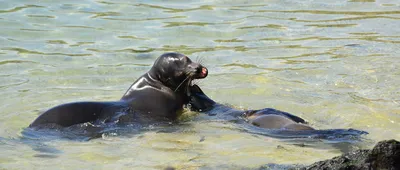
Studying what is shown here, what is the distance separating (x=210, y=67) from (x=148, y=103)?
242 centimetres

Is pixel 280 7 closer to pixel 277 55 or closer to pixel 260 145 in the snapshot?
pixel 277 55

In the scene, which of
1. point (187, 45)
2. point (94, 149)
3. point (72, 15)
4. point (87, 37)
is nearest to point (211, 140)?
point (94, 149)

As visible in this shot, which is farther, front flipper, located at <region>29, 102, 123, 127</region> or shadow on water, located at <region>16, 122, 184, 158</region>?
front flipper, located at <region>29, 102, 123, 127</region>

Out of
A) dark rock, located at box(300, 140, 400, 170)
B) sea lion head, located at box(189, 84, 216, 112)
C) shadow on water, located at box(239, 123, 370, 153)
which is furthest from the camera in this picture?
sea lion head, located at box(189, 84, 216, 112)

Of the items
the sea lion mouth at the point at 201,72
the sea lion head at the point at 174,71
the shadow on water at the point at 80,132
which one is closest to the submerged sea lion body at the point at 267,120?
the sea lion head at the point at 174,71

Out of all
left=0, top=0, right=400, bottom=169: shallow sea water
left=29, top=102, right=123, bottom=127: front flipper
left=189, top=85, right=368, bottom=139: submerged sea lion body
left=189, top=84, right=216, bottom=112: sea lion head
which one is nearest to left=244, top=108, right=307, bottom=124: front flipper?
left=189, top=85, right=368, bottom=139: submerged sea lion body

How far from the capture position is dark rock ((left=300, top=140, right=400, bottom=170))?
3537 mm

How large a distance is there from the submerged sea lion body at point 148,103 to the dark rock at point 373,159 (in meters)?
3.10

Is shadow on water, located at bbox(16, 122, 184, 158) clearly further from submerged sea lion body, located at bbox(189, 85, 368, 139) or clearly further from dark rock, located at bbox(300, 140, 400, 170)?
dark rock, located at bbox(300, 140, 400, 170)

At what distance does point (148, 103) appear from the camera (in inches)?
274

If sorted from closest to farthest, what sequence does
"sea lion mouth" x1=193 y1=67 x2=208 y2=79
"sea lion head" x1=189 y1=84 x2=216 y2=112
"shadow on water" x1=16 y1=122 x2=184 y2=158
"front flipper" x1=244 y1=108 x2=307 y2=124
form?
"shadow on water" x1=16 y1=122 x2=184 y2=158 < "front flipper" x1=244 y1=108 x2=307 y2=124 < "sea lion mouth" x1=193 y1=67 x2=208 y2=79 < "sea lion head" x1=189 y1=84 x2=216 y2=112

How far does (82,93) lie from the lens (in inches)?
322

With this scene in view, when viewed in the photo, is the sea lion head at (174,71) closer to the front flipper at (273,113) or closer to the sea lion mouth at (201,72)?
the sea lion mouth at (201,72)

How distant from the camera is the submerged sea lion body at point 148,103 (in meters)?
6.40
